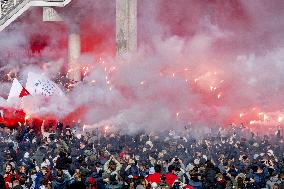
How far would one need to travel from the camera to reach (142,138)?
69.4 ft

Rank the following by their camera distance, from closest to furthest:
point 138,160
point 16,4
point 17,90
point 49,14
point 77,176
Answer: point 77,176 < point 138,160 < point 17,90 < point 49,14 < point 16,4

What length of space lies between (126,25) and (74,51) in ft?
27.4

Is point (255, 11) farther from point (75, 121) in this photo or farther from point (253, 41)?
point (75, 121)

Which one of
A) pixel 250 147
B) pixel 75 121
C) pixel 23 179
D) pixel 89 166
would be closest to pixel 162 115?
pixel 75 121

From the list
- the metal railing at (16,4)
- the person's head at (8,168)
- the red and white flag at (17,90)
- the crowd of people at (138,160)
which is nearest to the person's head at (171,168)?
the crowd of people at (138,160)

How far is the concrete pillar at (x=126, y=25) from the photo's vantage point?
1048 inches

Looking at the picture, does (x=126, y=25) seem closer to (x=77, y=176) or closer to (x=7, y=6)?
(x=7, y=6)

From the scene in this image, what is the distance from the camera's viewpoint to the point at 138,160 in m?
17.2

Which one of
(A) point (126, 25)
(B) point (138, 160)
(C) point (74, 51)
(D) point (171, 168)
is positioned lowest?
(B) point (138, 160)

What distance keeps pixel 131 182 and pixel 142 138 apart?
23.6 ft

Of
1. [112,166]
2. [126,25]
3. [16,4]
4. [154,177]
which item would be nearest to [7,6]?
[16,4]

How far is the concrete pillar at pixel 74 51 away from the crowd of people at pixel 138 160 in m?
10.7

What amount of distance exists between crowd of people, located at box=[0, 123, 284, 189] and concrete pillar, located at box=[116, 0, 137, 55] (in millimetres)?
4635

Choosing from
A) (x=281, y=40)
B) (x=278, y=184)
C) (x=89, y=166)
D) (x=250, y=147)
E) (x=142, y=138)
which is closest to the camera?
Answer: (x=278, y=184)
